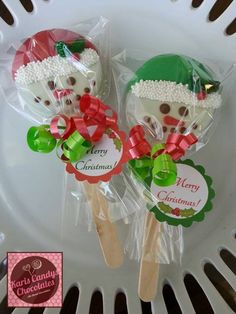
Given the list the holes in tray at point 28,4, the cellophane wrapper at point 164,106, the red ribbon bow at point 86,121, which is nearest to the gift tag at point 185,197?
the cellophane wrapper at point 164,106

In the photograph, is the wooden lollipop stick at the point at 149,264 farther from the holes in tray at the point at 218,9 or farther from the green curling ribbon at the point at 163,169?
the holes in tray at the point at 218,9

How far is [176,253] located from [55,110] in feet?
1.05

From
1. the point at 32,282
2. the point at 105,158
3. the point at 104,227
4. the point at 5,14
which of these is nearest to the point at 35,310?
the point at 32,282

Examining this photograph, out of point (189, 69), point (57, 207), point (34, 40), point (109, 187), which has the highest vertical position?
point (189, 69)

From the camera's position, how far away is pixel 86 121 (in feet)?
2.40

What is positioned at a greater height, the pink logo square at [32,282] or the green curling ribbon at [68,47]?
the green curling ribbon at [68,47]

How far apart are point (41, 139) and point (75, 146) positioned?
0.19 ft

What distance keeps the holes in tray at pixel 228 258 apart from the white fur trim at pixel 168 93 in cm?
28

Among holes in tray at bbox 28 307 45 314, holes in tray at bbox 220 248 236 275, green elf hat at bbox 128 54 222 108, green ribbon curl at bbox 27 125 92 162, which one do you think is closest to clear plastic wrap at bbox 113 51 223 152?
green elf hat at bbox 128 54 222 108

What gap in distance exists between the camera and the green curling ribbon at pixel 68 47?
75cm

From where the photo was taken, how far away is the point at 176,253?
0.84 metres

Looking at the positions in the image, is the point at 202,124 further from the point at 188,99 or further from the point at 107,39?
the point at 107,39

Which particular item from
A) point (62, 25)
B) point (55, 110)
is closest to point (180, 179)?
point (55, 110)

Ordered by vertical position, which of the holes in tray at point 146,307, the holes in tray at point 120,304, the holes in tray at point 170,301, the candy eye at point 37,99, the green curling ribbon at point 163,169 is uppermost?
the green curling ribbon at point 163,169
